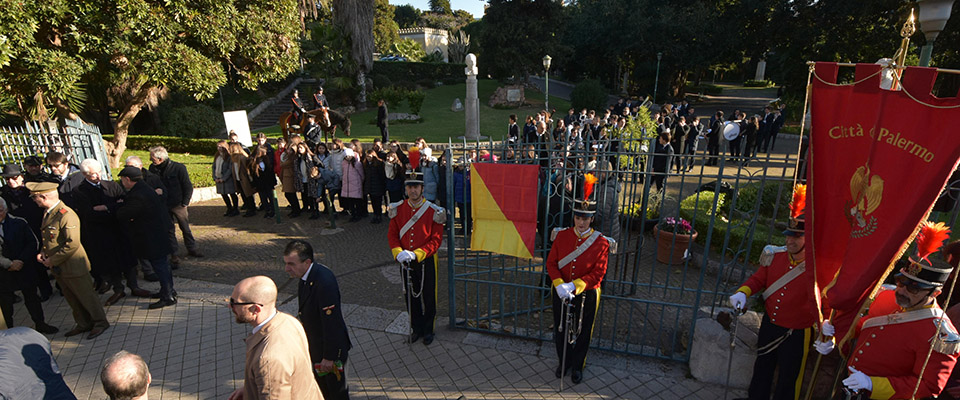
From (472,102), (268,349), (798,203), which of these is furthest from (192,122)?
(798,203)

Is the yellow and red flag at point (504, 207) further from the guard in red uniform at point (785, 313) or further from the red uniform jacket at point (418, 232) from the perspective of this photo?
the guard in red uniform at point (785, 313)

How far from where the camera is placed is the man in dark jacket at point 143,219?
19.1 ft

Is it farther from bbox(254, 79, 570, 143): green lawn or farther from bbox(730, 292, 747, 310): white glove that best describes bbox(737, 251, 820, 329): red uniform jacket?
bbox(254, 79, 570, 143): green lawn

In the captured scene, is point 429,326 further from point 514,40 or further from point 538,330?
point 514,40

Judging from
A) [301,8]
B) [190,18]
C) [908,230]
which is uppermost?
[301,8]

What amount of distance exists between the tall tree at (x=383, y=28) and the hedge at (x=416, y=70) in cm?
1618

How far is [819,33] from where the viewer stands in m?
23.7

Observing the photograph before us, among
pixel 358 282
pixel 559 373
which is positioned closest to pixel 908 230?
pixel 559 373

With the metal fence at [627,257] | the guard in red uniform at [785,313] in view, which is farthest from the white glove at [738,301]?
the metal fence at [627,257]

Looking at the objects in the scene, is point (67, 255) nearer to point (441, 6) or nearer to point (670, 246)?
point (670, 246)

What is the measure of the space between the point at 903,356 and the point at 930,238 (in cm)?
78

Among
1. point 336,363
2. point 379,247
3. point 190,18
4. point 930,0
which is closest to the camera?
point 336,363

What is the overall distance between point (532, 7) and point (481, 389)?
108ft

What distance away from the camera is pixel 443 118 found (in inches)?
1132
